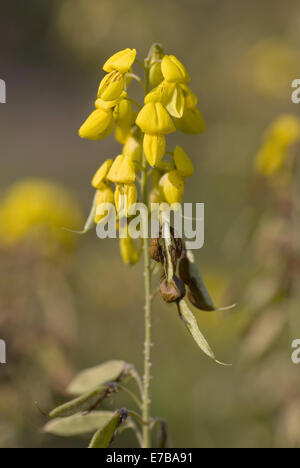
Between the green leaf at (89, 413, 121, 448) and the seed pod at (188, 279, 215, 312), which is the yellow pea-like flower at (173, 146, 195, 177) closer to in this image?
the seed pod at (188, 279, 215, 312)

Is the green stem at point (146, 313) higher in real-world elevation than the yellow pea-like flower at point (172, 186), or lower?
lower

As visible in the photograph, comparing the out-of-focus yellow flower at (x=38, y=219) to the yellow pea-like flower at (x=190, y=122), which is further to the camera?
the out-of-focus yellow flower at (x=38, y=219)

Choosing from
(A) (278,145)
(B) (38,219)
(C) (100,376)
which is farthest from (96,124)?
(B) (38,219)

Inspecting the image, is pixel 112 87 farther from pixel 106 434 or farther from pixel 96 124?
pixel 106 434

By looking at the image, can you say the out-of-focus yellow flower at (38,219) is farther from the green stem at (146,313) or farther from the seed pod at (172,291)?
the seed pod at (172,291)

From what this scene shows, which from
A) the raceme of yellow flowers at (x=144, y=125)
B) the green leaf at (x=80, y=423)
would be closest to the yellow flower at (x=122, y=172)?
the raceme of yellow flowers at (x=144, y=125)
